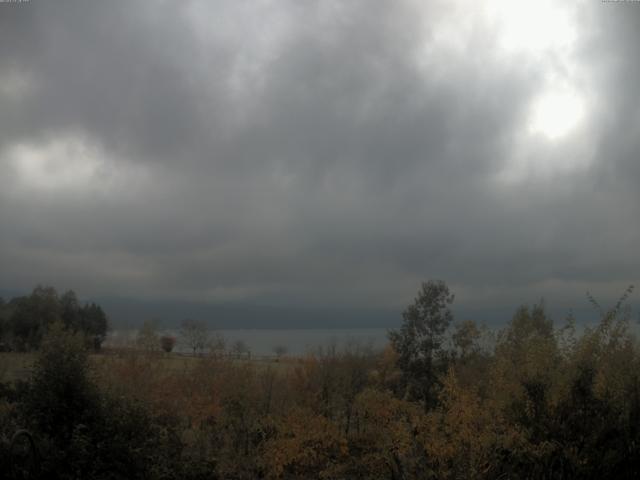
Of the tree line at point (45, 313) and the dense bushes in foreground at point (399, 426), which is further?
the tree line at point (45, 313)

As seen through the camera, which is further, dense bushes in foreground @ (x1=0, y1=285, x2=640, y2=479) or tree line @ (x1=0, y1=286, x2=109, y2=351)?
tree line @ (x1=0, y1=286, x2=109, y2=351)

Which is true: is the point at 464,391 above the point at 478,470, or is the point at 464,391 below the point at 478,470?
above

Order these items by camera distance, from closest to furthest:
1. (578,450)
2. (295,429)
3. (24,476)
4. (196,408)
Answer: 1. (24,476)
2. (578,450)
3. (295,429)
4. (196,408)

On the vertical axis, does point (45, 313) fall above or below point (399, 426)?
above

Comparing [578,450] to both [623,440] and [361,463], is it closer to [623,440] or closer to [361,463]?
[623,440]

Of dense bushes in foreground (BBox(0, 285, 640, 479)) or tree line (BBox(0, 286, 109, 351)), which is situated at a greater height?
tree line (BBox(0, 286, 109, 351))

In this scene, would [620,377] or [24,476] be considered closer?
[24,476]

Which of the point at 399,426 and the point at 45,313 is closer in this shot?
the point at 399,426

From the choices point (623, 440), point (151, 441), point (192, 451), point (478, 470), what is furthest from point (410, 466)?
point (192, 451)

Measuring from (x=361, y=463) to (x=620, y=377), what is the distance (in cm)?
743

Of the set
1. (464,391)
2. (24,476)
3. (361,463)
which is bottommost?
(361,463)

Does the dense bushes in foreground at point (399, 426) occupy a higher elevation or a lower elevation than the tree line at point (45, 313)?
lower

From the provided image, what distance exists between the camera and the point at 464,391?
12.9 meters

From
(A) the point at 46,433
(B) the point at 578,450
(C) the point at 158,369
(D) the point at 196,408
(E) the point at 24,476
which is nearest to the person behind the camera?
(E) the point at 24,476
